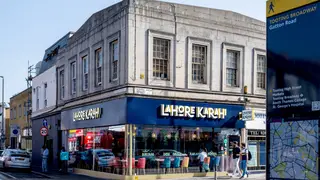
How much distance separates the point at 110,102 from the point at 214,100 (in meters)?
5.43

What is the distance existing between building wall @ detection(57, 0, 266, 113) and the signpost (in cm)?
1354

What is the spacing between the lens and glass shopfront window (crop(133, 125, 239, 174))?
21.3m

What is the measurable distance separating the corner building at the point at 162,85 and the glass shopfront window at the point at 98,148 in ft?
0.16

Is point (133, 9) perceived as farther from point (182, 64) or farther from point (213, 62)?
point (213, 62)

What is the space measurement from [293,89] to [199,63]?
16235mm

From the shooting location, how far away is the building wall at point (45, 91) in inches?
1300

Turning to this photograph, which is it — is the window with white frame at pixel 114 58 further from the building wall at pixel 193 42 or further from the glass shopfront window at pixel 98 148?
the glass shopfront window at pixel 98 148

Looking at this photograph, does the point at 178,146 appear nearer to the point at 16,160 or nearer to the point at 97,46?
the point at 97,46

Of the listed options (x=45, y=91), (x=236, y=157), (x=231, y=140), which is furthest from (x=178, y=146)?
(x=45, y=91)

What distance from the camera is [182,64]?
22.6 m

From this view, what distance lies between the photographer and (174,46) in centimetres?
2236

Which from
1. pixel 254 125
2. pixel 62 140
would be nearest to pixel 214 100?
pixel 254 125

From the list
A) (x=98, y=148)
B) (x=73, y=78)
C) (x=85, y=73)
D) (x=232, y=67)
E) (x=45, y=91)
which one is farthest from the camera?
(x=45, y=91)

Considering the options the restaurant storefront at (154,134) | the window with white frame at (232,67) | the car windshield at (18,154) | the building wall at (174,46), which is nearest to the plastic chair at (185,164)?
the restaurant storefront at (154,134)
